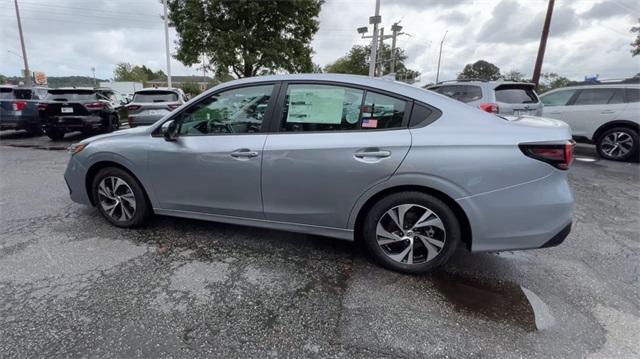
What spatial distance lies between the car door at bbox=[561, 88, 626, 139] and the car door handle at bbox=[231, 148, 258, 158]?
868 cm

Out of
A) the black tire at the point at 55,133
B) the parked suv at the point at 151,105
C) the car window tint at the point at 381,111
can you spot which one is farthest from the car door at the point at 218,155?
the black tire at the point at 55,133

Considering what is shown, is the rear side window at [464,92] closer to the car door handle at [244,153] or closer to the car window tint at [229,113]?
the car window tint at [229,113]

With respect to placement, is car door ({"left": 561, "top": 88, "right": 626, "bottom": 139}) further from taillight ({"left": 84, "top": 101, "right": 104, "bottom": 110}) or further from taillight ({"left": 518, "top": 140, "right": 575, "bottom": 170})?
taillight ({"left": 84, "top": 101, "right": 104, "bottom": 110})

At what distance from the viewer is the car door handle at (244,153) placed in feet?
9.27

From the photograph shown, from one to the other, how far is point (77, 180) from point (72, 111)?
272 inches

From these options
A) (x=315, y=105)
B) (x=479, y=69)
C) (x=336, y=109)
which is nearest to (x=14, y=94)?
(x=315, y=105)

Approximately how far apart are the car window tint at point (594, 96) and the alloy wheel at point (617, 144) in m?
0.82

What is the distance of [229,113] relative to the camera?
306 centimetres

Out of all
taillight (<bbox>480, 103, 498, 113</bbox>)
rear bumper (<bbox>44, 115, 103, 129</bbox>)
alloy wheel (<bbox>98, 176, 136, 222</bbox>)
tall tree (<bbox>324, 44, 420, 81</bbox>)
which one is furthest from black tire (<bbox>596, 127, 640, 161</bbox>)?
tall tree (<bbox>324, 44, 420, 81</bbox>)

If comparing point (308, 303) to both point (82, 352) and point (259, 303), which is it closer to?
point (259, 303)

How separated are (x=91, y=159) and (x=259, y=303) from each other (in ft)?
8.09

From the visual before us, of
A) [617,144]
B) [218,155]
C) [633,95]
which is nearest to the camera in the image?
[218,155]

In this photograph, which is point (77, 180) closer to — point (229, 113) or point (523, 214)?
point (229, 113)

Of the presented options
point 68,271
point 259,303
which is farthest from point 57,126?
point 259,303
